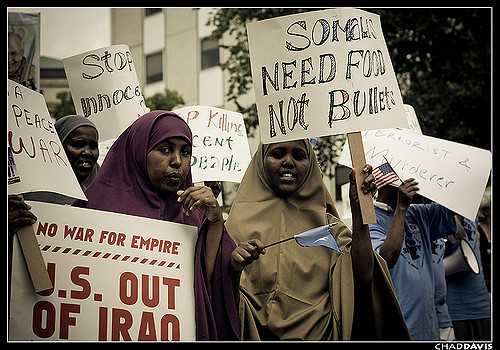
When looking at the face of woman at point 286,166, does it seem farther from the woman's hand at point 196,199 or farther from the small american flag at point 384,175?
the small american flag at point 384,175

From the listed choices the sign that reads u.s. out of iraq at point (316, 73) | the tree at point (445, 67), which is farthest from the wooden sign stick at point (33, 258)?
the tree at point (445, 67)

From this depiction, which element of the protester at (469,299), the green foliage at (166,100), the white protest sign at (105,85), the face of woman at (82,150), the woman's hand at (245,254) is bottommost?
the protester at (469,299)

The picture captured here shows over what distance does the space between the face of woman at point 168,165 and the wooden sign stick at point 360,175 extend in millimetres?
667

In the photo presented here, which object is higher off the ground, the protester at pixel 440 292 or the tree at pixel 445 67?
the tree at pixel 445 67

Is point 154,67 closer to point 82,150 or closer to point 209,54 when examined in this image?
point 209,54

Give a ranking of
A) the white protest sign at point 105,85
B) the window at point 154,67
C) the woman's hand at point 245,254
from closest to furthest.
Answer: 1. the woman's hand at point 245,254
2. the white protest sign at point 105,85
3. the window at point 154,67

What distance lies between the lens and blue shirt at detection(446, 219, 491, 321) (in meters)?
6.87

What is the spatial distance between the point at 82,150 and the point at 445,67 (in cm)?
904

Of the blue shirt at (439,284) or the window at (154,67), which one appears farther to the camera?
the window at (154,67)

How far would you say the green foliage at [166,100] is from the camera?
21.5 metres

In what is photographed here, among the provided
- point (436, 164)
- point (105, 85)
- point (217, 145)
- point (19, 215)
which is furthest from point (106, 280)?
point (436, 164)

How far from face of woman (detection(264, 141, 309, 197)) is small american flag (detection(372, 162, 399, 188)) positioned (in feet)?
2.95

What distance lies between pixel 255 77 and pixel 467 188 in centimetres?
157
